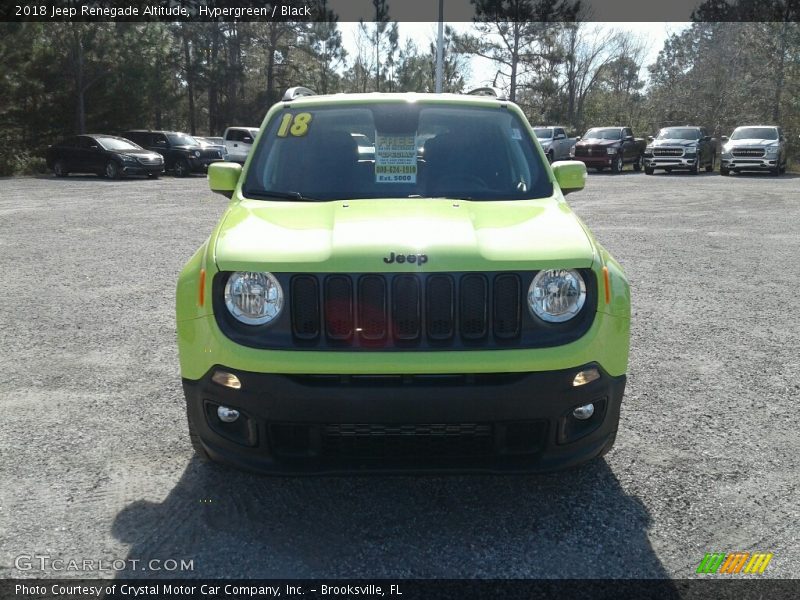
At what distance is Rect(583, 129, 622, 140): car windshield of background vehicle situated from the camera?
3216 cm

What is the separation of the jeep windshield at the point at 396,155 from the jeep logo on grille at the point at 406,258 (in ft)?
3.34

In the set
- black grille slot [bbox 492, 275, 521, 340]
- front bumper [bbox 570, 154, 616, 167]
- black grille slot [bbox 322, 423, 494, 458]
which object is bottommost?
front bumper [bbox 570, 154, 616, 167]

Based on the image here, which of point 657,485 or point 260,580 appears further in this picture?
point 657,485

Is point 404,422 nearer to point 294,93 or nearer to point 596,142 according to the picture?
point 294,93

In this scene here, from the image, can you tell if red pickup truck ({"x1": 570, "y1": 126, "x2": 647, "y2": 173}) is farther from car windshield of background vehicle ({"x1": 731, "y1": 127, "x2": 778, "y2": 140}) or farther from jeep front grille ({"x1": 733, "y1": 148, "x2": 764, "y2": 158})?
jeep front grille ({"x1": 733, "y1": 148, "x2": 764, "y2": 158})

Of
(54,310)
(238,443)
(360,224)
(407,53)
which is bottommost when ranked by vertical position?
(54,310)

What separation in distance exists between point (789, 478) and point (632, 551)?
1.13m

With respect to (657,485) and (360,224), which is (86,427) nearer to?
(360,224)

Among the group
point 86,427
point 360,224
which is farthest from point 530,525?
→ point 86,427

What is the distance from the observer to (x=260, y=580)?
282 centimetres

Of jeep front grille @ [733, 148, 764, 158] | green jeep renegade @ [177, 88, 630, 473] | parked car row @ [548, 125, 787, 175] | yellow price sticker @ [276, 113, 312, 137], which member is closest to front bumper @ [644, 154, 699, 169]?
parked car row @ [548, 125, 787, 175]

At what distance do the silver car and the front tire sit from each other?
2210cm

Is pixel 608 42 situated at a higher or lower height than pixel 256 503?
higher

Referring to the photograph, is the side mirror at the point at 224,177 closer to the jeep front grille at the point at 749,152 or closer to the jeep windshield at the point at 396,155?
the jeep windshield at the point at 396,155
